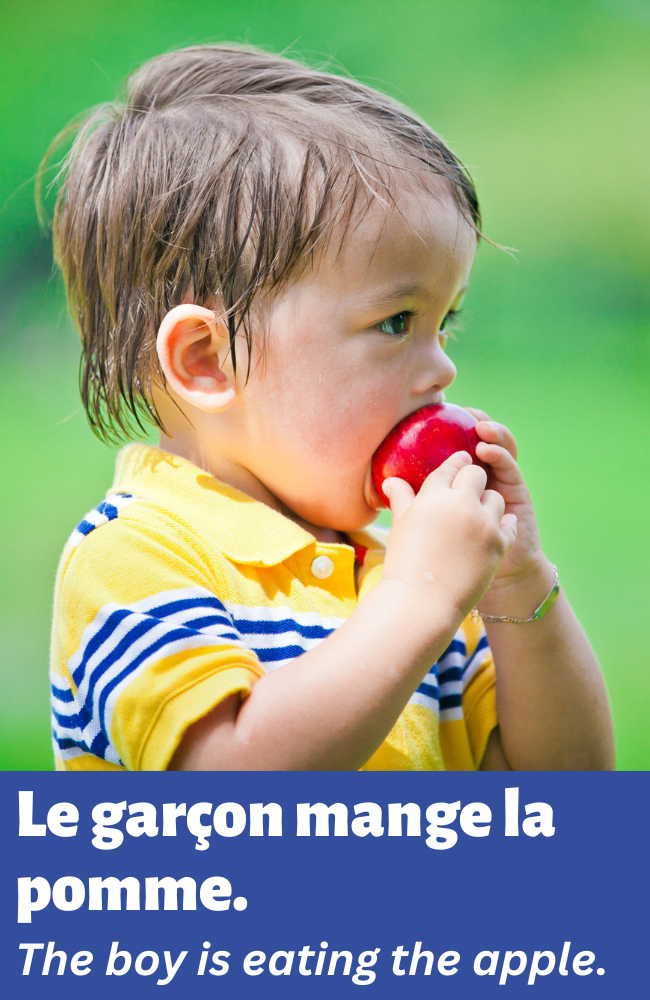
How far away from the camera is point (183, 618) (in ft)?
2.14

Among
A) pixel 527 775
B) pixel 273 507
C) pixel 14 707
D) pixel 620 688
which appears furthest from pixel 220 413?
pixel 620 688

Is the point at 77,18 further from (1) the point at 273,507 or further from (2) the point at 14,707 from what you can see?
(1) the point at 273,507

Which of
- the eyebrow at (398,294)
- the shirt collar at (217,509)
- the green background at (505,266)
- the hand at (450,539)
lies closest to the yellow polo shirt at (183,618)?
the shirt collar at (217,509)

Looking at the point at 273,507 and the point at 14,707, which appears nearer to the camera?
the point at 273,507

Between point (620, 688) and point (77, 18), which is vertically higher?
point (77, 18)

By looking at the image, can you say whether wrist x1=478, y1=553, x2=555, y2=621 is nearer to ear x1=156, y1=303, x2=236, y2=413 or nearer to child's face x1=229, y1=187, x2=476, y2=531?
child's face x1=229, y1=187, x2=476, y2=531

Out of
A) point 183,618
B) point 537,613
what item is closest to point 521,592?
point 537,613

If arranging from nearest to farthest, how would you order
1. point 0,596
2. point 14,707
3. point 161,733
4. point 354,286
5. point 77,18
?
point 161,733, point 354,286, point 14,707, point 0,596, point 77,18

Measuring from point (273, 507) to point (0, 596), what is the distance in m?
1.51

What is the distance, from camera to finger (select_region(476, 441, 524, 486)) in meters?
0.82

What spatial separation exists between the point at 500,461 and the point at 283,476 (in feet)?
0.66

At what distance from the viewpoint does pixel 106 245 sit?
86 centimetres

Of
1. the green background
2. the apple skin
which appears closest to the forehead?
the apple skin

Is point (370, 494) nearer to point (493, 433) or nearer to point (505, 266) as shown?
point (493, 433)
